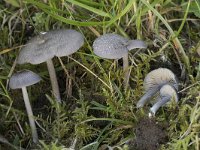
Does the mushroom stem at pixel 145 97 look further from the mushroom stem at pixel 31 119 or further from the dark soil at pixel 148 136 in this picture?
the mushroom stem at pixel 31 119

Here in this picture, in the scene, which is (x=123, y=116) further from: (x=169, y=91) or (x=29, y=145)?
(x=29, y=145)

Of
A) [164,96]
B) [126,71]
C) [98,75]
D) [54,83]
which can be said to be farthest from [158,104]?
[54,83]

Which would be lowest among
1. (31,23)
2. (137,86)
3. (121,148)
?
(121,148)

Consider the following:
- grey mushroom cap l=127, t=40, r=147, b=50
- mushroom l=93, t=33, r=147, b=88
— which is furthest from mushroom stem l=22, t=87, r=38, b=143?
grey mushroom cap l=127, t=40, r=147, b=50

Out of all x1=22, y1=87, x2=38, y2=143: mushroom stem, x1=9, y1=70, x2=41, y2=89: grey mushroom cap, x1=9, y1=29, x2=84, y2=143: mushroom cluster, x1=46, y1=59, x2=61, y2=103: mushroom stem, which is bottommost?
x1=22, y1=87, x2=38, y2=143: mushroom stem

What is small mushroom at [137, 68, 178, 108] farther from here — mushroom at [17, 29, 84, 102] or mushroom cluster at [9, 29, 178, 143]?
mushroom at [17, 29, 84, 102]

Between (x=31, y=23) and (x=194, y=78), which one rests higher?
(x=31, y=23)

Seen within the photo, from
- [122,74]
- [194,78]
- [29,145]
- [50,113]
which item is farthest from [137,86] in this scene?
[29,145]
